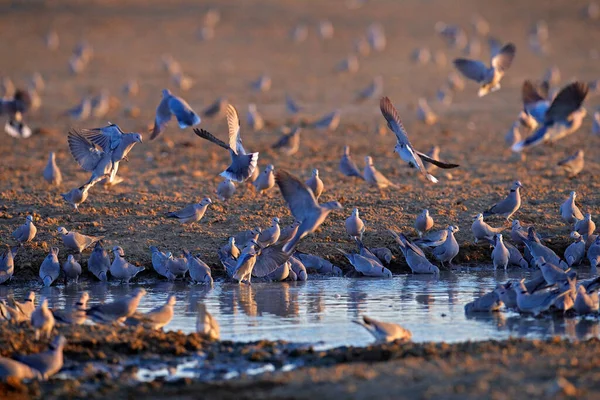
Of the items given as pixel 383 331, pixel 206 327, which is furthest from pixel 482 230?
pixel 206 327

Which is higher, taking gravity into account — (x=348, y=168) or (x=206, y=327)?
(x=348, y=168)

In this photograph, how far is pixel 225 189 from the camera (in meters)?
13.0

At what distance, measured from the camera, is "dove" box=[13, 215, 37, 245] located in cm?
1134

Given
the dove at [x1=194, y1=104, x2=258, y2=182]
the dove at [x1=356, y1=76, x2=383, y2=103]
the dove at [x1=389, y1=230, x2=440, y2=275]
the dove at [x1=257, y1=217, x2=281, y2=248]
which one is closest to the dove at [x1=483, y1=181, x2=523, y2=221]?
the dove at [x1=389, y1=230, x2=440, y2=275]

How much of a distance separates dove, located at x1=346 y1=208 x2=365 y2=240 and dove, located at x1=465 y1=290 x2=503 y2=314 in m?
2.75

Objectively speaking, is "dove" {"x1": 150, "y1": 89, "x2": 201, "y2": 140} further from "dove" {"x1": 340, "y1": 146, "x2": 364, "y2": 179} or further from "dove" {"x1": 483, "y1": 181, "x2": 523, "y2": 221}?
"dove" {"x1": 483, "y1": 181, "x2": 523, "y2": 221}

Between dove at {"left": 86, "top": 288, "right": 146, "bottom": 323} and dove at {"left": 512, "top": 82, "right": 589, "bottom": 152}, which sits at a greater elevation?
dove at {"left": 512, "top": 82, "right": 589, "bottom": 152}

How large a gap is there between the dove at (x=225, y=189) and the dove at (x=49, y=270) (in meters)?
2.89

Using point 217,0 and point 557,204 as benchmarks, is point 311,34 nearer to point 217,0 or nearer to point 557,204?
point 217,0

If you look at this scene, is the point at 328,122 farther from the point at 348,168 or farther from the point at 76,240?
the point at 76,240

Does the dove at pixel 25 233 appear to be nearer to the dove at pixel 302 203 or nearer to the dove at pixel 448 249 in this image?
the dove at pixel 302 203

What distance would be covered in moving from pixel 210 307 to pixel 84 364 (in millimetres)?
2360

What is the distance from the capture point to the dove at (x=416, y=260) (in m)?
11.2

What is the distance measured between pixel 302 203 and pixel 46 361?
9.94ft
